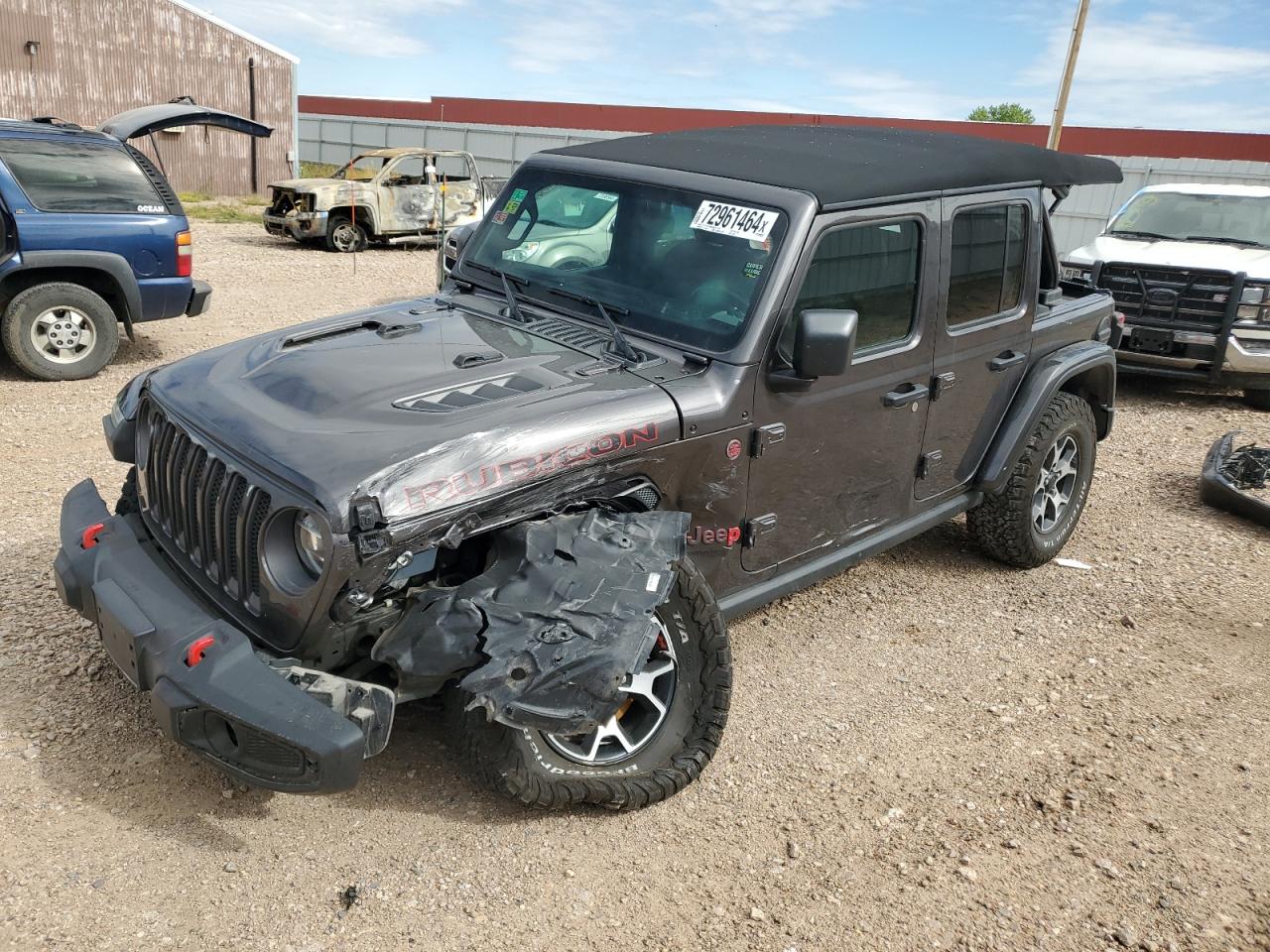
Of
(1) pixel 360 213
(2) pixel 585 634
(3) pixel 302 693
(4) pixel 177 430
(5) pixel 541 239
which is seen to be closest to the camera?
(3) pixel 302 693

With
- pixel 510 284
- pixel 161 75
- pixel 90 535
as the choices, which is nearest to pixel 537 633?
pixel 90 535

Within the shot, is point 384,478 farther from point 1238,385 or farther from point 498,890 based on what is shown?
point 1238,385

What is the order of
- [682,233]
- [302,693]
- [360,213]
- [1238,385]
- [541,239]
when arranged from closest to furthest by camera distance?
[302,693] < [682,233] < [541,239] < [1238,385] < [360,213]

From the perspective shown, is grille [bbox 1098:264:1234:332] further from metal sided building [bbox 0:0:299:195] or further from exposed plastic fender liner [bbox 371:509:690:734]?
metal sided building [bbox 0:0:299:195]

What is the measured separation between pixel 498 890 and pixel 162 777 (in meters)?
1.22

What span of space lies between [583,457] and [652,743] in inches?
39.7

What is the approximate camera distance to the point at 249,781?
8.96 feet

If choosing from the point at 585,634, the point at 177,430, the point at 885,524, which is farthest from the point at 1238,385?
the point at 177,430

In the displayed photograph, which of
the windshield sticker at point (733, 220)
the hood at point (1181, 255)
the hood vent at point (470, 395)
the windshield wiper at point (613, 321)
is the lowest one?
the hood vent at point (470, 395)

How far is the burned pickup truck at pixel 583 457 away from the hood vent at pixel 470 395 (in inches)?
0.6

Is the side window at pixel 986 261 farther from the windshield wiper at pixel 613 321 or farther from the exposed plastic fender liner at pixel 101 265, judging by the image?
the exposed plastic fender liner at pixel 101 265

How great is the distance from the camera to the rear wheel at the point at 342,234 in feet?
53.1

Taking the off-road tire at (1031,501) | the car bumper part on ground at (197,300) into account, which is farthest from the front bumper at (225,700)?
the car bumper part on ground at (197,300)

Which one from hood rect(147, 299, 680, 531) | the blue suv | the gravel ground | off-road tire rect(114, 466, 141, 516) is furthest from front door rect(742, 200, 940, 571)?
the blue suv
